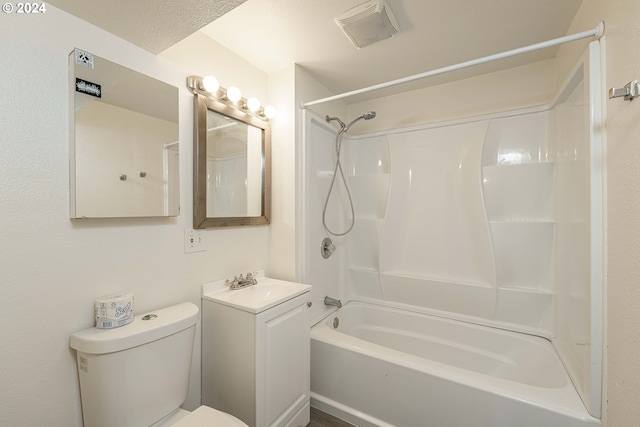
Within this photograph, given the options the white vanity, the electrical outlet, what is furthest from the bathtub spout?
the electrical outlet

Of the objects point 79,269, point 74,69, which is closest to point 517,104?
point 74,69

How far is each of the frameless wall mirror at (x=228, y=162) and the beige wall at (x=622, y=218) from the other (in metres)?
1.74

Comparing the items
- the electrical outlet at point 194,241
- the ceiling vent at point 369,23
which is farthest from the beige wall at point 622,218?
the electrical outlet at point 194,241

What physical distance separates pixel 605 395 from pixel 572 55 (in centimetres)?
167

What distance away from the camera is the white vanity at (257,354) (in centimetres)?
124

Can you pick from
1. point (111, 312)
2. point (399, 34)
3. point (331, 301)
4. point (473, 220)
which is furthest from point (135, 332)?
point (473, 220)

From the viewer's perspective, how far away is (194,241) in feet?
4.63

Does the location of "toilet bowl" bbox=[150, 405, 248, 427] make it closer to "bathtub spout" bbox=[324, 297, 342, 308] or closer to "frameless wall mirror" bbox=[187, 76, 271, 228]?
"frameless wall mirror" bbox=[187, 76, 271, 228]

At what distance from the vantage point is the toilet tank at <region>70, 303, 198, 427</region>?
918mm

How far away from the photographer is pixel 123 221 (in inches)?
44.4

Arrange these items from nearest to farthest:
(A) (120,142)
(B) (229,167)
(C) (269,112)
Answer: (A) (120,142)
(B) (229,167)
(C) (269,112)

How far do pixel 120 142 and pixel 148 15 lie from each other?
521mm

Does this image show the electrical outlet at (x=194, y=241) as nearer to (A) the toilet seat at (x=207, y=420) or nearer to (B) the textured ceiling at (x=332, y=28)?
(A) the toilet seat at (x=207, y=420)

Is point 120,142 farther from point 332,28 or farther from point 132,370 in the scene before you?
point 332,28
